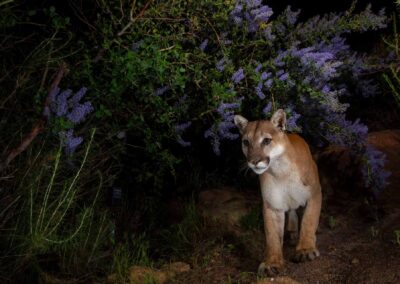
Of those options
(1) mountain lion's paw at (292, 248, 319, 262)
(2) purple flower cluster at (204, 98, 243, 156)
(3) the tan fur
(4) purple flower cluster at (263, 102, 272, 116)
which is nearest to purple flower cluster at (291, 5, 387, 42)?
(4) purple flower cluster at (263, 102, 272, 116)

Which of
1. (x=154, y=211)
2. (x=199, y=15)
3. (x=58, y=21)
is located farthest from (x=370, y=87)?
(x=58, y=21)

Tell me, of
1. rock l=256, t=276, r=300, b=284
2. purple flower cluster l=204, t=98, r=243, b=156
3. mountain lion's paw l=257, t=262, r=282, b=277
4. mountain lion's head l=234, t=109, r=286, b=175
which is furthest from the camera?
purple flower cluster l=204, t=98, r=243, b=156

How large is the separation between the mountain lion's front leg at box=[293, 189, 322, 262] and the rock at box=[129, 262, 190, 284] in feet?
3.49

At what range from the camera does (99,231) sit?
5504mm

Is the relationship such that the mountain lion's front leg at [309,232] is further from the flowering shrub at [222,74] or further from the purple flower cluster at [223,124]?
the purple flower cluster at [223,124]

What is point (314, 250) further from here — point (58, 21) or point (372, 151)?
point (58, 21)

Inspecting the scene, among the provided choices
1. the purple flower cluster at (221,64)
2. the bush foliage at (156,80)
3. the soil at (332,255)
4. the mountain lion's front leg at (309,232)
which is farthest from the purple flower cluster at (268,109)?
the soil at (332,255)

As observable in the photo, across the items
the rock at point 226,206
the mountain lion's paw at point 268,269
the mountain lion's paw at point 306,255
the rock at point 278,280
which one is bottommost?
the rock at point 226,206

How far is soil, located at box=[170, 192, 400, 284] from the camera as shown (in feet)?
16.3

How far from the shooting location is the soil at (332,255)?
497 cm

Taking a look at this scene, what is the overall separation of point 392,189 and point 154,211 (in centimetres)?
268

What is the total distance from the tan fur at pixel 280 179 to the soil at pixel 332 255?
27 centimetres

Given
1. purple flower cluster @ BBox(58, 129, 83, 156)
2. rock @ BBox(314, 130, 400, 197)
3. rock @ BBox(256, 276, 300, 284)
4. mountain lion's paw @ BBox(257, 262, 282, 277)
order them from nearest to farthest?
1. rock @ BBox(256, 276, 300, 284)
2. mountain lion's paw @ BBox(257, 262, 282, 277)
3. purple flower cluster @ BBox(58, 129, 83, 156)
4. rock @ BBox(314, 130, 400, 197)

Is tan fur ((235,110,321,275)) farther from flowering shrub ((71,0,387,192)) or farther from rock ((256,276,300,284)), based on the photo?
rock ((256,276,300,284))
